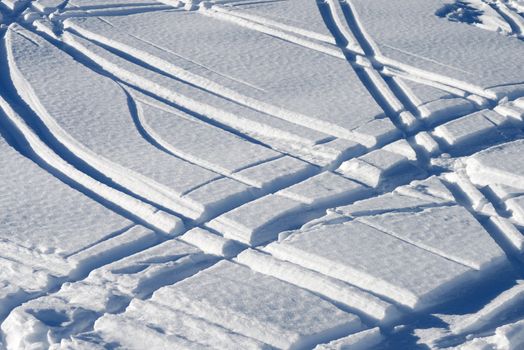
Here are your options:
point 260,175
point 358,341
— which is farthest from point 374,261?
point 260,175

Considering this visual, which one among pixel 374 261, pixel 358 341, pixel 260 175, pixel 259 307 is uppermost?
pixel 260 175

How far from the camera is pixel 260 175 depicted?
17.5 feet

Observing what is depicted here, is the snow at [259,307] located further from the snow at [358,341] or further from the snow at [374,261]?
the snow at [374,261]

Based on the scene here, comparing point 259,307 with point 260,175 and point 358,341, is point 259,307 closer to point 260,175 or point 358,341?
point 358,341

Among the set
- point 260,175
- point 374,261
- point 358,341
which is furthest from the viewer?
point 260,175

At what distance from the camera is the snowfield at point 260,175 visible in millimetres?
4137

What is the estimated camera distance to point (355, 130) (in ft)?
19.3

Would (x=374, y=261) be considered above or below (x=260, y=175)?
below

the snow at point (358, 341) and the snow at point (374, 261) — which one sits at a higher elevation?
the snow at point (374, 261)

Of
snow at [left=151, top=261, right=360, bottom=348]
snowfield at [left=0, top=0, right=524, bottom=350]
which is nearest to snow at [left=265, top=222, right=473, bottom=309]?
snowfield at [left=0, top=0, right=524, bottom=350]

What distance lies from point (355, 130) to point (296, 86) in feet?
2.79

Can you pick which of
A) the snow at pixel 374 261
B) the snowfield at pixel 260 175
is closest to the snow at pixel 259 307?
the snowfield at pixel 260 175

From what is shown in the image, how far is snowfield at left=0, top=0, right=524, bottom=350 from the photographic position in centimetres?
414

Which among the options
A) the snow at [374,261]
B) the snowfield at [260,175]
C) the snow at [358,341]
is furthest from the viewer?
the snow at [374,261]
